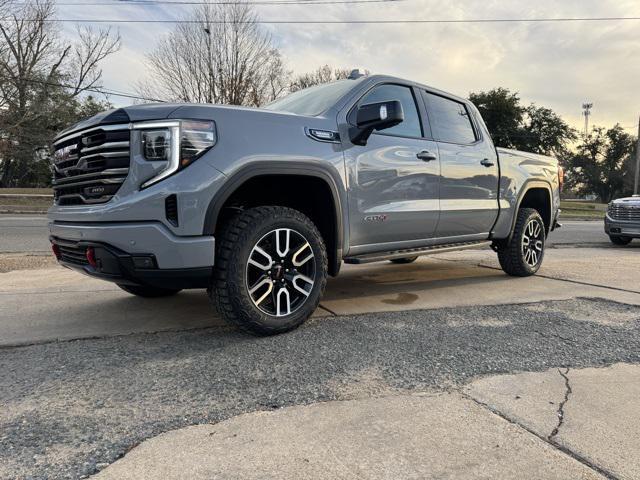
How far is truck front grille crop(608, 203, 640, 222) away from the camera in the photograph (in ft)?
34.9

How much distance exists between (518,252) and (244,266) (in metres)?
3.84

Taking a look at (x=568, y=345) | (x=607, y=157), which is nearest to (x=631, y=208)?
(x=568, y=345)

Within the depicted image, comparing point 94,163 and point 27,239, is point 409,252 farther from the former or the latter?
point 27,239

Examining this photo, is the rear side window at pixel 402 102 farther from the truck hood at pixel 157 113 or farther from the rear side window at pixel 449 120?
the truck hood at pixel 157 113

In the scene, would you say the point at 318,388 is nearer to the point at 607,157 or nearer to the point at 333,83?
the point at 333,83

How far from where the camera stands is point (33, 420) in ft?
7.27

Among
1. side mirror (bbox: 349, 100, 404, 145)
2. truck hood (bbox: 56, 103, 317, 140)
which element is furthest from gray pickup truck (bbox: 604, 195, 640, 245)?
truck hood (bbox: 56, 103, 317, 140)

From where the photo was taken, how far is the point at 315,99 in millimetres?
4176

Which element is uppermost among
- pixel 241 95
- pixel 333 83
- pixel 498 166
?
pixel 241 95

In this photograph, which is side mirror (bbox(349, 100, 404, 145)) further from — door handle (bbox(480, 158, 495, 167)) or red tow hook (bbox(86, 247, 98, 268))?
red tow hook (bbox(86, 247, 98, 268))

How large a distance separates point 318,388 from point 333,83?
9.43ft

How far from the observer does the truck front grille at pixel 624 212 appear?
10625 mm

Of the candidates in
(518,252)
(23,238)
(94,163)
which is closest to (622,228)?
(518,252)

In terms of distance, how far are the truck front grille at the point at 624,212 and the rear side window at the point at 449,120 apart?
7473 mm
